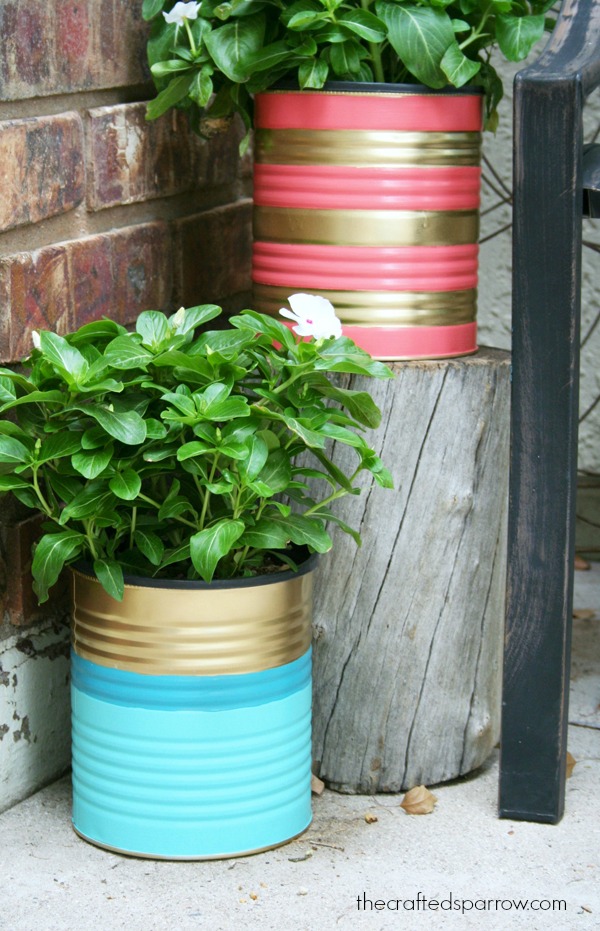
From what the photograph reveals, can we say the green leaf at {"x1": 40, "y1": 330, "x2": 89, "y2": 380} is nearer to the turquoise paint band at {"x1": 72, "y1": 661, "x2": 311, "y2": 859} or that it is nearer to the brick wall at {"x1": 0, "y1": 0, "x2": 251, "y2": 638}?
the brick wall at {"x1": 0, "y1": 0, "x2": 251, "y2": 638}

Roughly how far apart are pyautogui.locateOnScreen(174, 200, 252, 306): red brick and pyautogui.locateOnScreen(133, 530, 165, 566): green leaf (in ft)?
1.88

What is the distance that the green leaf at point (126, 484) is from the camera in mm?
1486

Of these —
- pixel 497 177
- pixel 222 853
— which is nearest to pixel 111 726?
pixel 222 853

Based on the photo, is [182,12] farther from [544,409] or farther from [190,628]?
[190,628]

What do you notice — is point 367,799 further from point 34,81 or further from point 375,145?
point 34,81

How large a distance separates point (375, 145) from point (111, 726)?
0.84 metres

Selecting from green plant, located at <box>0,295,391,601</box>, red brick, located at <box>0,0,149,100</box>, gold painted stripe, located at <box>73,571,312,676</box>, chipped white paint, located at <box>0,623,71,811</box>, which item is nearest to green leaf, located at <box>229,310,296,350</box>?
green plant, located at <box>0,295,391,601</box>

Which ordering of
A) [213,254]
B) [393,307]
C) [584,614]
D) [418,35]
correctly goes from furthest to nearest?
[584,614] → [213,254] → [393,307] → [418,35]

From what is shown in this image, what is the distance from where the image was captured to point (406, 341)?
5.90 ft

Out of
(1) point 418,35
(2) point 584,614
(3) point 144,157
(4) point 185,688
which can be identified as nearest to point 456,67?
(1) point 418,35

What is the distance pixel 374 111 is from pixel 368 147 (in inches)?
1.9

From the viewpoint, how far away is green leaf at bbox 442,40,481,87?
1662 mm

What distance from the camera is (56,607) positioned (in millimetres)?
1891

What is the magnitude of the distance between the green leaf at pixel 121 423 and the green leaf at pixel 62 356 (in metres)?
0.05
